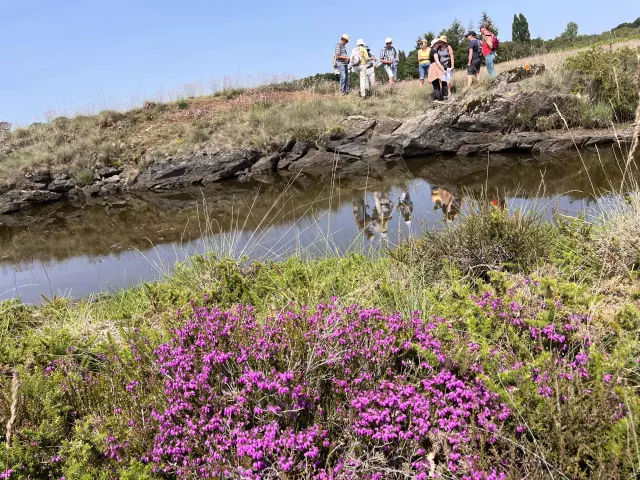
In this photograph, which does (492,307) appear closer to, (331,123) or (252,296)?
(252,296)

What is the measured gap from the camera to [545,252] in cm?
409

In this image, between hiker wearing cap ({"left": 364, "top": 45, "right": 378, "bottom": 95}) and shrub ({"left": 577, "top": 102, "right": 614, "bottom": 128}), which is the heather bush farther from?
hiker wearing cap ({"left": 364, "top": 45, "right": 378, "bottom": 95})

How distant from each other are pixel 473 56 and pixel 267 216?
12200 mm

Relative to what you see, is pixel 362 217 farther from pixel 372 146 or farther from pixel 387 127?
pixel 387 127

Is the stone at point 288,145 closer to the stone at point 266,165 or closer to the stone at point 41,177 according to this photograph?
the stone at point 266,165

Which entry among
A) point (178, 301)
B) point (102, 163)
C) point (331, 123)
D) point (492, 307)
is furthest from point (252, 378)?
point (102, 163)

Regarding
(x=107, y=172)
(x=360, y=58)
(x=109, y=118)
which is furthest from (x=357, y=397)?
(x=109, y=118)

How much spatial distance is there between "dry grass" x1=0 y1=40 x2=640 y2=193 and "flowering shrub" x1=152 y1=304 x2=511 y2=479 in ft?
54.1

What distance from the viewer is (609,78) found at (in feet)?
49.6

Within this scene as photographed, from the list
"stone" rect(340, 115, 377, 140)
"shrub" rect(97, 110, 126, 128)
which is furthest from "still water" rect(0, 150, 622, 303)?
"shrub" rect(97, 110, 126, 128)

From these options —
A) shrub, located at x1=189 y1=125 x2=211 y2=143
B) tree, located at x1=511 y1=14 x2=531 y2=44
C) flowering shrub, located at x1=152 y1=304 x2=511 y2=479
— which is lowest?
flowering shrub, located at x1=152 y1=304 x2=511 y2=479

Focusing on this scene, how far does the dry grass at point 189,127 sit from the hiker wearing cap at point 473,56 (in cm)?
56

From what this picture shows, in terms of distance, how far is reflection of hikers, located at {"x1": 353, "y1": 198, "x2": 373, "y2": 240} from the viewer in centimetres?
758

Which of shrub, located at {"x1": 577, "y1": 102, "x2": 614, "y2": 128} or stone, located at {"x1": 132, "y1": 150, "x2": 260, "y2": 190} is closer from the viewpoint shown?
shrub, located at {"x1": 577, "y1": 102, "x2": 614, "y2": 128}
